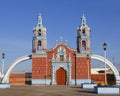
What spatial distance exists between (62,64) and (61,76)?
2.05 meters

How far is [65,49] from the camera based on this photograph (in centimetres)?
5231

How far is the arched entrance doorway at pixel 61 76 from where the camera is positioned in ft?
171

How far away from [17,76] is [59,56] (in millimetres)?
9297

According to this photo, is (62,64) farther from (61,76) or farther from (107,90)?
(107,90)

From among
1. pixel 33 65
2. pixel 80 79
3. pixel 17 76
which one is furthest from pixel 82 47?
pixel 17 76

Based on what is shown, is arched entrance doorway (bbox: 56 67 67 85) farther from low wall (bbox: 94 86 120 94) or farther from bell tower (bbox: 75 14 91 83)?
low wall (bbox: 94 86 120 94)

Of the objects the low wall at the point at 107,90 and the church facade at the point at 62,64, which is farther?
the church facade at the point at 62,64

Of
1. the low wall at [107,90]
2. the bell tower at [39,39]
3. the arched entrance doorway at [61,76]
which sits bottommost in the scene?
the low wall at [107,90]

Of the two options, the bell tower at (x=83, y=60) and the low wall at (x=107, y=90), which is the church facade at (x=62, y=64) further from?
the low wall at (x=107, y=90)

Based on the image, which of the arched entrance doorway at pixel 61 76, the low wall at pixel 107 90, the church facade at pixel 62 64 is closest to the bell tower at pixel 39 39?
the church facade at pixel 62 64

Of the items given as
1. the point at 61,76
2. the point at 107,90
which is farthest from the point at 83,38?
the point at 107,90

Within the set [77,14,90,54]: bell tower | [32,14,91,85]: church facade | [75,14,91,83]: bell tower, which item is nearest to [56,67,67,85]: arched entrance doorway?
[32,14,91,85]: church facade

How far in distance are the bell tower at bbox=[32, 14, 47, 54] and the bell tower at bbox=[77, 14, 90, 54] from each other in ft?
19.4

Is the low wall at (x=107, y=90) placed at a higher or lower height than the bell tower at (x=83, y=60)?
lower
